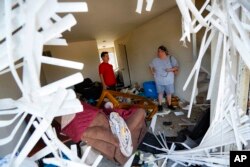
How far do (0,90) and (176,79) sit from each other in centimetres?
335

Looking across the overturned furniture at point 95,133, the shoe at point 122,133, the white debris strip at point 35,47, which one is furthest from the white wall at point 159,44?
the white debris strip at point 35,47

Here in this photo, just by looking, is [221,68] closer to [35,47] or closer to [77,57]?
[35,47]

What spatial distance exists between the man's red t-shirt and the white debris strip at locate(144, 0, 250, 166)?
265 centimetres

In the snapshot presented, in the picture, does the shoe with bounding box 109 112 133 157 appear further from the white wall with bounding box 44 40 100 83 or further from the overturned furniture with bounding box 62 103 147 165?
the white wall with bounding box 44 40 100 83

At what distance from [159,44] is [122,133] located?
2842mm

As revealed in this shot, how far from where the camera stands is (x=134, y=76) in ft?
21.0

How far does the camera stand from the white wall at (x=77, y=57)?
628 centimetres

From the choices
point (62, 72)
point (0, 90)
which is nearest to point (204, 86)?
point (0, 90)

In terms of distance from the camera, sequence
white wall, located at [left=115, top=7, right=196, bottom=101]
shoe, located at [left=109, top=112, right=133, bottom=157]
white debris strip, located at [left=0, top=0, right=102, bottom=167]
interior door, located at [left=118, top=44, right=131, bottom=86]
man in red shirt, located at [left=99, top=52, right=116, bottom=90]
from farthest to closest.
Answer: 1. interior door, located at [left=118, top=44, right=131, bottom=86]
2. man in red shirt, located at [left=99, top=52, right=116, bottom=90]
3. white wall, located at [left=115, top=7, right=196, bottom=101]
4. shoe, located at [left=109, top=112, right=133, bottom=157]
5. white debris strip, located at [left=0, top=0, right=102, bottom=167]

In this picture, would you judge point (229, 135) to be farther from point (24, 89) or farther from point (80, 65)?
point (24, 89)

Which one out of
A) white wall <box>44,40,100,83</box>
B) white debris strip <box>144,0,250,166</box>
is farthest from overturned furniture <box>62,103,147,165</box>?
Answer: white wall <box>44,40,100,83</box>

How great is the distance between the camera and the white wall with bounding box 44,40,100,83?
628 centimetres

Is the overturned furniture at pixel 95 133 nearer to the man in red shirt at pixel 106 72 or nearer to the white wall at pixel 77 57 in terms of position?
the man in red shirt at pixel 106 72

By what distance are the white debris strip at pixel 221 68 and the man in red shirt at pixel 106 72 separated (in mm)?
2648
